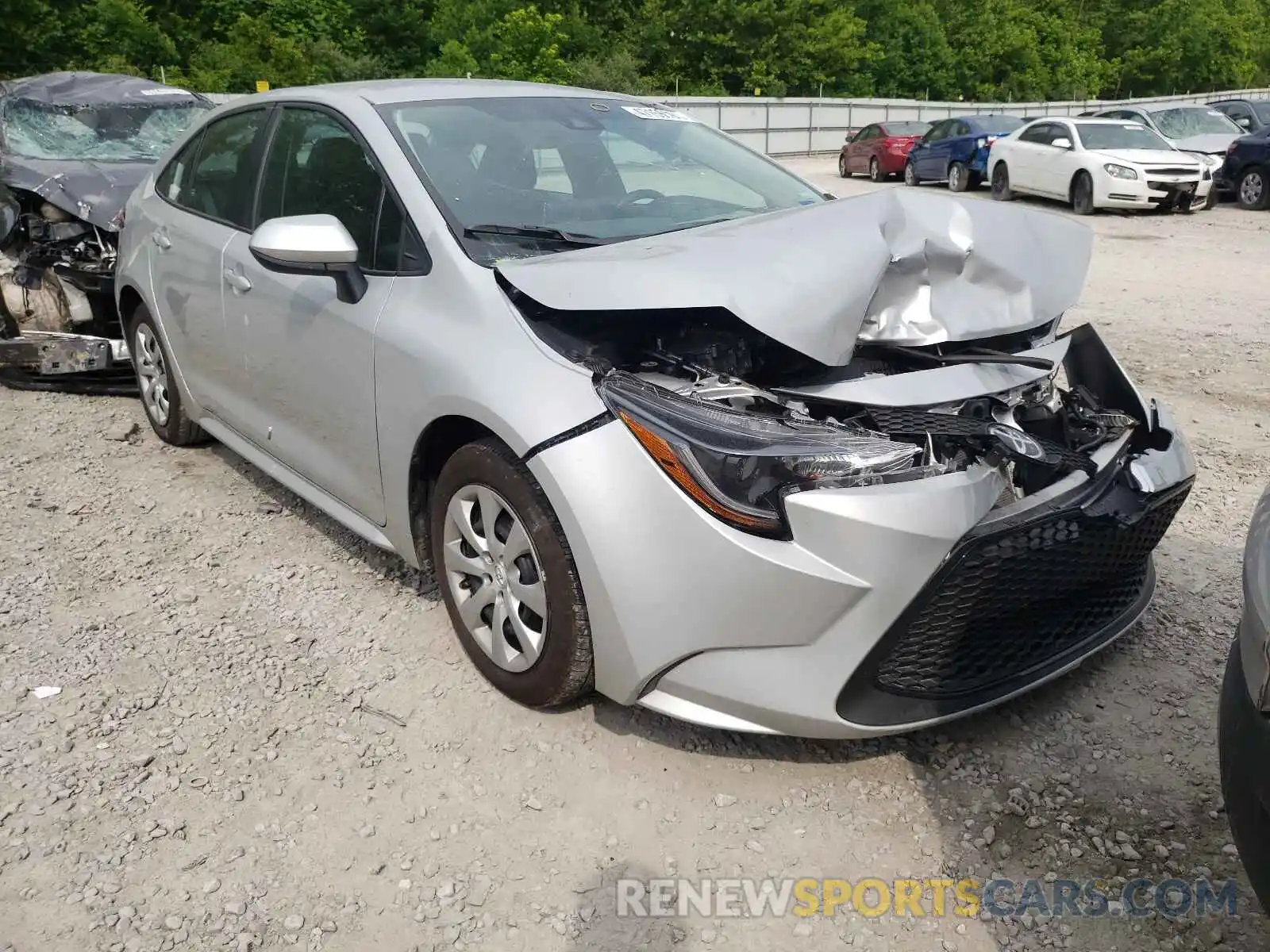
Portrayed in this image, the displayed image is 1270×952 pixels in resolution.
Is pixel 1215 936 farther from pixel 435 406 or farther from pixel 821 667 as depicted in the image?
pixel 435 406

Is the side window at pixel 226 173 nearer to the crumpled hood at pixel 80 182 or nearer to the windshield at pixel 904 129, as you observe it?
the crumpled hood at pixel 80 182

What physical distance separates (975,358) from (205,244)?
3.02 meters

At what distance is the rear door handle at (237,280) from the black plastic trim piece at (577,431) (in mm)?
1779

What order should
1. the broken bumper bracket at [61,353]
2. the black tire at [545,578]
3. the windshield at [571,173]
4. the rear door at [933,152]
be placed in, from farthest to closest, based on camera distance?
the rear door at [933,152], the broken bumper bracket at [61,353], the windshield at [571,173], the black tire at [545,578]

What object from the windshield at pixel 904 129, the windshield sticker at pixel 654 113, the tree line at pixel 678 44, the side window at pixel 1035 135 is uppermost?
the tree line at pixel 678 44

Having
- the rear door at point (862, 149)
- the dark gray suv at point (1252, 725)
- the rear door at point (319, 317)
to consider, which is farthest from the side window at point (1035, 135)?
the dark gray suv at point (1252, 725)

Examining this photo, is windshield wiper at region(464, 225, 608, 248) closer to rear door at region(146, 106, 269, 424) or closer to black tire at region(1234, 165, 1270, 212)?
rear door at region(146, 106, 269, 424)

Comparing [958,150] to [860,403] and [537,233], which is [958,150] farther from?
[860,403]

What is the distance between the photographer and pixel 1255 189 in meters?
15.3

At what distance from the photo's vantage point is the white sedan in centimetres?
1406

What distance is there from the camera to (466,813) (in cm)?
256

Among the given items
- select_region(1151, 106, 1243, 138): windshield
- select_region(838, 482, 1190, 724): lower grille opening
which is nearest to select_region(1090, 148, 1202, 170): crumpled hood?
select_region(1151, 106, 1243, 138): windshield

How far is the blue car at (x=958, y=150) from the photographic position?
1883 centimetres

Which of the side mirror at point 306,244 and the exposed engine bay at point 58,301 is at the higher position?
the side mirror at point 306,244
